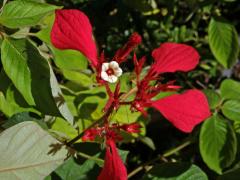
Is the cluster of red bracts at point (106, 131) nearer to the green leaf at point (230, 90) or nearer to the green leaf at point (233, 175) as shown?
the green leaf at point (233, 175)

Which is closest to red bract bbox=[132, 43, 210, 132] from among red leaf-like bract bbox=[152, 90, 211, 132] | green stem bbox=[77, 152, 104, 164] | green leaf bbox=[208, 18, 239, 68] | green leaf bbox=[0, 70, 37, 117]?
red leaf-like bract bbox=[152, 90, 211, 132]

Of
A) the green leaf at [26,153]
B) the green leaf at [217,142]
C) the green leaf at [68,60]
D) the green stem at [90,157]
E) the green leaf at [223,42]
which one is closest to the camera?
the green leaf at [26,153]

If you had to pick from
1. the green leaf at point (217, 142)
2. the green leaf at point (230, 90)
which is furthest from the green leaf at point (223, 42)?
the green leaf at point (217, 142)

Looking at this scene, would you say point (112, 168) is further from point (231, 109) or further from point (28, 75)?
point (231, 109)

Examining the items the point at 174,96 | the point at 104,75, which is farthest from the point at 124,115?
the point at 104,75

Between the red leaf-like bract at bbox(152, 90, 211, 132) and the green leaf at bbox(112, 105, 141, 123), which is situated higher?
the red leaf-like bract at bbox(152, 90, 211, 132)

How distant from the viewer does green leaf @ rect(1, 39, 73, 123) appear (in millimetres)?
715

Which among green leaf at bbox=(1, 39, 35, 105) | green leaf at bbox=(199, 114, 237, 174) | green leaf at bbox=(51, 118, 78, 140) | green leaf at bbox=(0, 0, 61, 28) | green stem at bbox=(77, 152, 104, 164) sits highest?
green leaf at bbox=(0, 0, 61, 28)

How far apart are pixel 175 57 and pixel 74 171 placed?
28 cm

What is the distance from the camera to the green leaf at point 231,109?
3.23 feet

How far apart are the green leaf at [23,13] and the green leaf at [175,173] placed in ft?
1.12

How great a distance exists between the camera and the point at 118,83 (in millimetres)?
716

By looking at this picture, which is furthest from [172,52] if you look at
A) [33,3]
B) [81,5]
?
[81,5]

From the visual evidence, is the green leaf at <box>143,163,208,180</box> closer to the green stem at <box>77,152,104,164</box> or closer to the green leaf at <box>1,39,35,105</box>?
the green stem at <box>77,152,104,164</box>
